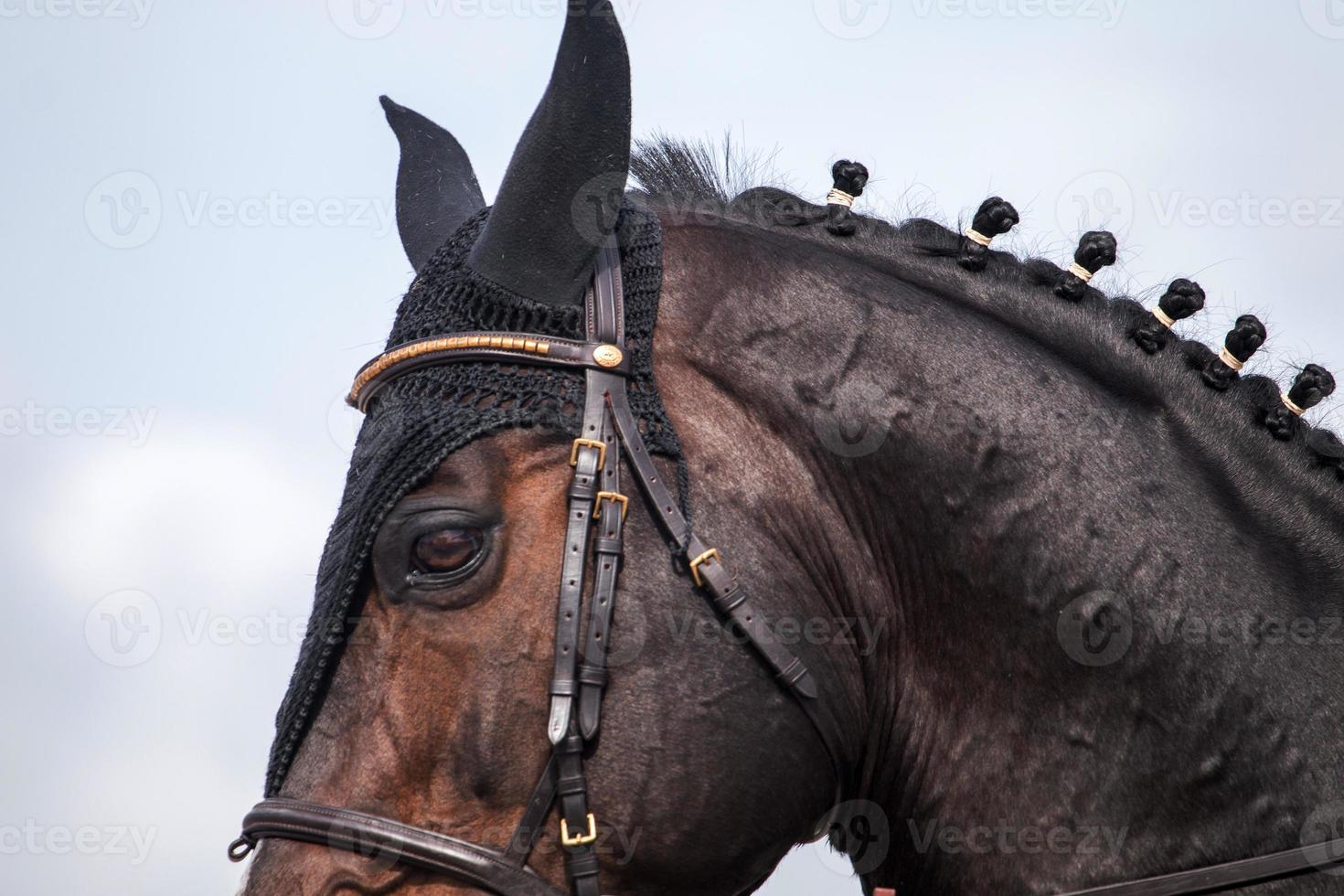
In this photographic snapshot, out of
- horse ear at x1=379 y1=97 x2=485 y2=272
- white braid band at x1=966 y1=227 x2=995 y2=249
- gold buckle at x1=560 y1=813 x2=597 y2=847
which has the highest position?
white braid band at x1=966 y1=227 x2=995 y2=249

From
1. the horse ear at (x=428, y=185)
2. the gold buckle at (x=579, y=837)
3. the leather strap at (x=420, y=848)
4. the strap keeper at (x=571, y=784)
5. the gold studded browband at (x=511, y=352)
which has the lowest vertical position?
the leather strap at (x=420, y=848)

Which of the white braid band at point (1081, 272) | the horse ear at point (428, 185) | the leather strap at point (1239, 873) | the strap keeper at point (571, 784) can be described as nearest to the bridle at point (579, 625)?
the strap keeper at point (571, 784)

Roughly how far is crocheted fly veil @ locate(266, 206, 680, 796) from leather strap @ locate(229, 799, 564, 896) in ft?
0.87

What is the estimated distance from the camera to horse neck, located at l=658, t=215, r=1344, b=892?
137 inches

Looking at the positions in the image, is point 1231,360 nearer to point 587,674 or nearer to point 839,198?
point 839,198

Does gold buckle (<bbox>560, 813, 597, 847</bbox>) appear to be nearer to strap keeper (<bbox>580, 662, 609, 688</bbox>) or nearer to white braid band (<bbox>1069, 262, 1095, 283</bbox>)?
strap keeper (<bbox>580, 662, 609, 688</bbox>)

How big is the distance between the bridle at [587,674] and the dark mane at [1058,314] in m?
0.83

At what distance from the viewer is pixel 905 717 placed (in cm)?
372

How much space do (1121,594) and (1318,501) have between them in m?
0.79

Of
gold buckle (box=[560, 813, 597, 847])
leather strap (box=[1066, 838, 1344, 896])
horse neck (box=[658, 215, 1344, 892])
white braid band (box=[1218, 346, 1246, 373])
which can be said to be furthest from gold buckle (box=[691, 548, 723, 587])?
white braid band (box=[1218, 346, 1246, 373])

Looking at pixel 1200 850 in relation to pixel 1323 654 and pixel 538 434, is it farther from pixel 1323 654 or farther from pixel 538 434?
pixel 538 434

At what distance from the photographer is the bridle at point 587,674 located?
3322 mm

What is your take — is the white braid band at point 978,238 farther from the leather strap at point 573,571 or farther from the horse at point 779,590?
the leather strap at point 573,571

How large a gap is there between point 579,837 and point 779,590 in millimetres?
Answer: 908
